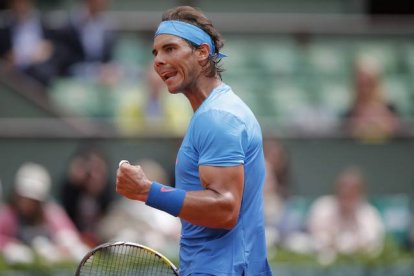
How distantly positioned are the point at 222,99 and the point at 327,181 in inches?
265

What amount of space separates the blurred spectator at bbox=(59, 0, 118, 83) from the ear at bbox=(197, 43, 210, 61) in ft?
21.7

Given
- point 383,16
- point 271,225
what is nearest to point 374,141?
point 271,225

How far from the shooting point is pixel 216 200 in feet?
15.4

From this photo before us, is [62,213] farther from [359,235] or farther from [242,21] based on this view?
[242,21]

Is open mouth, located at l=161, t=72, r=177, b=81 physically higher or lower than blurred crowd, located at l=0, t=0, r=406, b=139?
lower

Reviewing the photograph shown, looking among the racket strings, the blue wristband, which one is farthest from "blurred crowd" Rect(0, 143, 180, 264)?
the blue wristband

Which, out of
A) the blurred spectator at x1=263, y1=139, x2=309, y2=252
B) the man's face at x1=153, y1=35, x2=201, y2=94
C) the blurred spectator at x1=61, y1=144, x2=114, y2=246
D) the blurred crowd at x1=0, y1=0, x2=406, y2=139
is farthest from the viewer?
the blurred crowd at x1=0, y1=0, x2=406, y2=139

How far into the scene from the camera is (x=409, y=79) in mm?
12859

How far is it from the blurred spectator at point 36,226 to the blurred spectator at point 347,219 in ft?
7.04

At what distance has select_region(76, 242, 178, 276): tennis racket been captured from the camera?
5.18 metres

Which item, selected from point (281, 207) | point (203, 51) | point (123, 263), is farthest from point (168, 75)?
point (281, 207)

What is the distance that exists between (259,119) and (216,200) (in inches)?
272

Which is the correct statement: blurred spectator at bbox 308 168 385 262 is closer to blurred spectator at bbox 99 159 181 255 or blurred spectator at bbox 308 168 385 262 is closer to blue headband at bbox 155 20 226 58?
blurred spectator at bbox 99 159 181 255

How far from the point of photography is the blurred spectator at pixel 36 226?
360 inches
